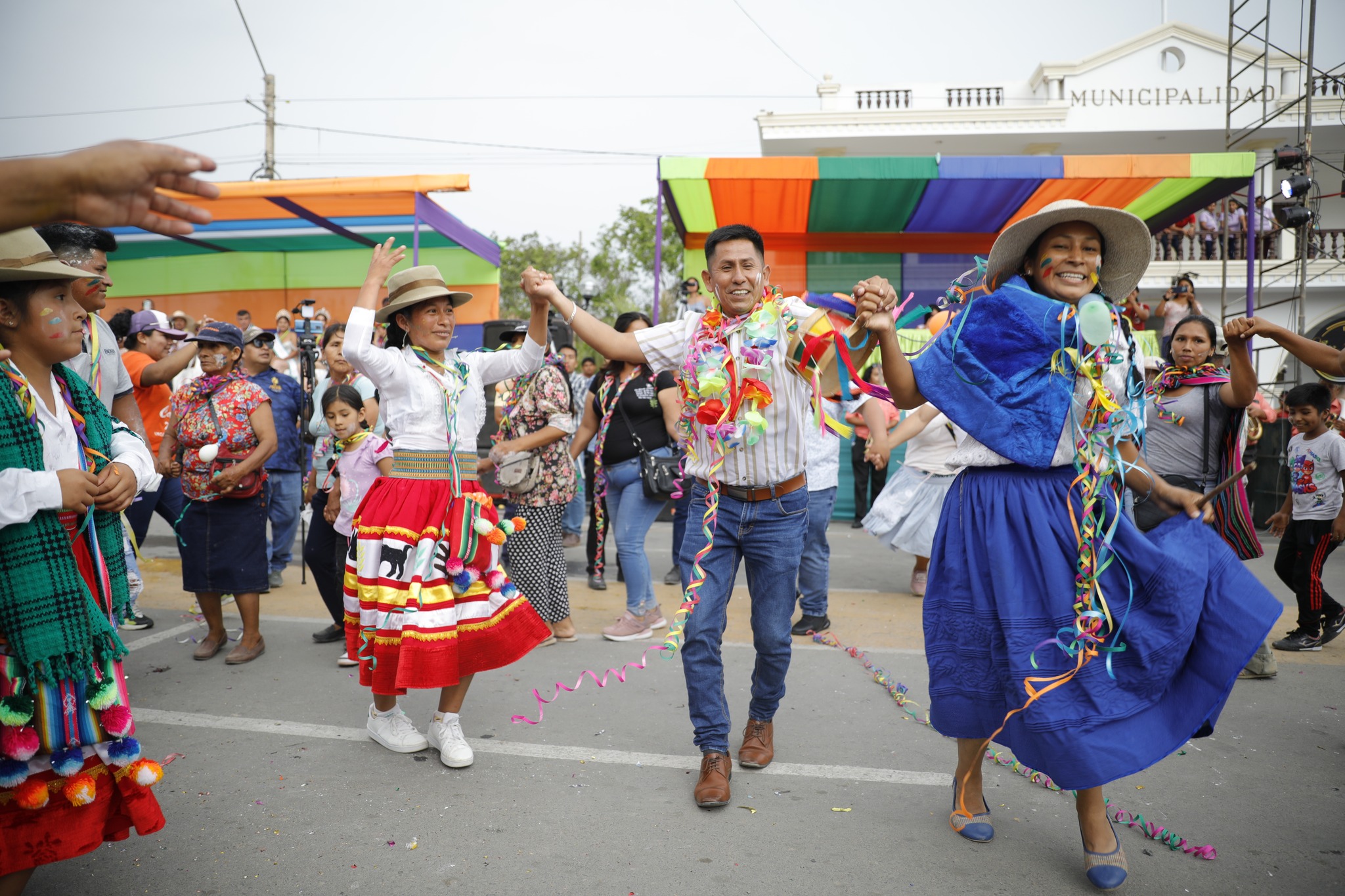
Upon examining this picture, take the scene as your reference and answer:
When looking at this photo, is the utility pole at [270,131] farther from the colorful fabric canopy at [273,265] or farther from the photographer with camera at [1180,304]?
the photographer with camera at [1180,304]

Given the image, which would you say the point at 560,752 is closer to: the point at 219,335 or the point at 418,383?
the point at 418,383

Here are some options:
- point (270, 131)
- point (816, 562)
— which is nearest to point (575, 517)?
point (816, 562)

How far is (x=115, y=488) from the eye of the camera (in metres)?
2.58

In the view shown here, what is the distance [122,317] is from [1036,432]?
7.01 meters

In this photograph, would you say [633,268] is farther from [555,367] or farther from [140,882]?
[140,882]

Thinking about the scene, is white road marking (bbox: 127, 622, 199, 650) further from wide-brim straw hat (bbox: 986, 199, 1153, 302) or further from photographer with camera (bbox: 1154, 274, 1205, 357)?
photographer with camera (bbox: 1154, 274, 1205, 357)

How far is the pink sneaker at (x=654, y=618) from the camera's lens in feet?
19.0

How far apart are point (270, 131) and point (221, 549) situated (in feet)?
78.9

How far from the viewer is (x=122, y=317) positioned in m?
6.98

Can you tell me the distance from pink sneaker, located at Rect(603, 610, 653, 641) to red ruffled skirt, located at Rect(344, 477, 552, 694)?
1827mm

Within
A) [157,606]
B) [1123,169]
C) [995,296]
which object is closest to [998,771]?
[995,296]

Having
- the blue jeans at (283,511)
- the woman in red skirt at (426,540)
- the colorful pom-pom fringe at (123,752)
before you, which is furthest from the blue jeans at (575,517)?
the colorful pom-pom fringe at (123,752)

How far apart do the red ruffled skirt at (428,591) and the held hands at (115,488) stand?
1.10m

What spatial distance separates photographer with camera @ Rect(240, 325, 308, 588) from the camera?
6.20m
